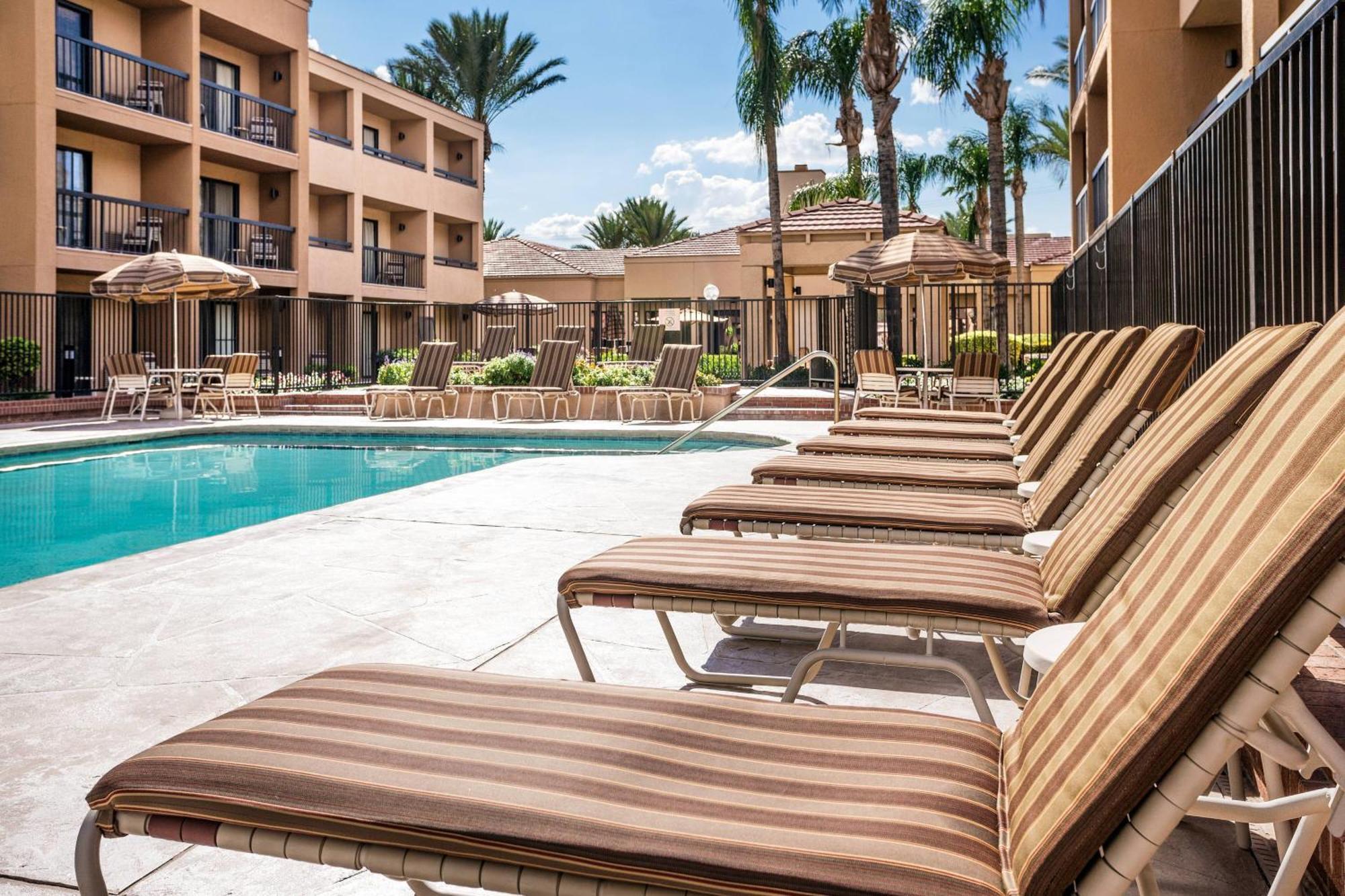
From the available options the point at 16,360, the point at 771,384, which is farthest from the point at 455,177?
the point at 771,384

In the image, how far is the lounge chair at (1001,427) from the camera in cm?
430

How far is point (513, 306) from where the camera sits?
23.8 meters

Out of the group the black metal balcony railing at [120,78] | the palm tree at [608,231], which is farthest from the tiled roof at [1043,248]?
the black metal balcony railing at [120,78]

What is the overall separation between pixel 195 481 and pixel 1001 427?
7.71 m

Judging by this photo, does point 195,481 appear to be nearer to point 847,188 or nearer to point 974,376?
point 974,376

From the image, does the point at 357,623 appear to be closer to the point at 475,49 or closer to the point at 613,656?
the point at 613,656

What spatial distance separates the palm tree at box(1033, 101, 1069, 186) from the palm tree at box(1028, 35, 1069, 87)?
3.53m

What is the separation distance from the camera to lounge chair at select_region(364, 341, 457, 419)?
17.5 metres

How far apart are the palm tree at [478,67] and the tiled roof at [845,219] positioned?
1235 centimetres

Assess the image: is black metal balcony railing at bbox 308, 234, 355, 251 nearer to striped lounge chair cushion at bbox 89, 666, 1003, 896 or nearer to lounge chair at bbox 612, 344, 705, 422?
lounge chair at bbox 612, 344, 705, 422

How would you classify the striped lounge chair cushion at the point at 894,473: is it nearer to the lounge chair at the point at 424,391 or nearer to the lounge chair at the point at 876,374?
the lounge chair at the point at 876,374

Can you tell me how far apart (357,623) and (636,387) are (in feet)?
42.2

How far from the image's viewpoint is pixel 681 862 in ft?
4.17

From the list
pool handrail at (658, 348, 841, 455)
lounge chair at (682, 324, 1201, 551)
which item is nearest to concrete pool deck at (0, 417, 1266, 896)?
lounge chair at (682, 324, 1201, 551)
